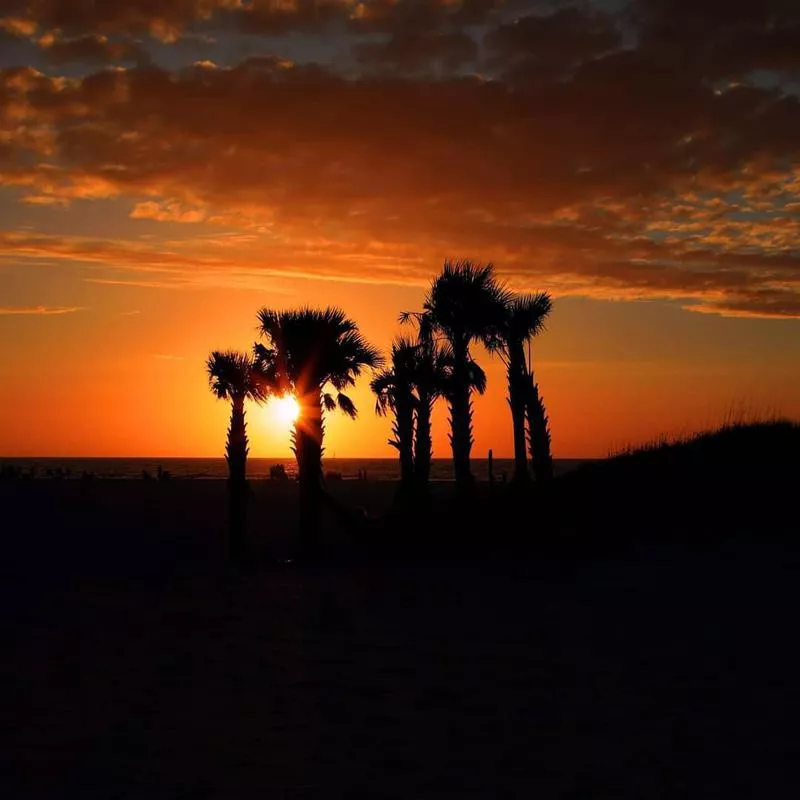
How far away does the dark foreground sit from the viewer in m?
7.27

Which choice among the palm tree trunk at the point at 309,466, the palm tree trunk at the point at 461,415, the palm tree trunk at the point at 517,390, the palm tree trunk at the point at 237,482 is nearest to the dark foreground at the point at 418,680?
the palm tree trunk at the point at 309,466

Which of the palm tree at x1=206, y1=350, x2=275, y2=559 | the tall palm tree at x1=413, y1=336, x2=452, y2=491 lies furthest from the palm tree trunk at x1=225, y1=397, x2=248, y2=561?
the tall palm tree at x1=413, y1=336, x2=452, y2=491

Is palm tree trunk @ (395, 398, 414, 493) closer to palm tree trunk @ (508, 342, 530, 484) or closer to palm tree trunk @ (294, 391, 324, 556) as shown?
palm tree trunk @ (508, 342, 530, 484)

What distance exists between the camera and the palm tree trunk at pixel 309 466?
75.4 feet

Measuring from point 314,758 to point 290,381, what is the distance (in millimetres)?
16516

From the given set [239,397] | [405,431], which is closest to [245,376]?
[239,397]

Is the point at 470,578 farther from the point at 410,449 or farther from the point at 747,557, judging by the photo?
the point at 410,449

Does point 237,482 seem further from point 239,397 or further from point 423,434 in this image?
point 423,434

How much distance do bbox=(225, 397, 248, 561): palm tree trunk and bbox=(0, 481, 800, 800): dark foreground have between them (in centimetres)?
419

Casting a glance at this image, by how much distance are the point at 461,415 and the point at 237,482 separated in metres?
9.02

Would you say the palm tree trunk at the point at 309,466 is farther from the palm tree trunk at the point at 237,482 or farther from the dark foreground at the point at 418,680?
the dark foreground at the point at 418,680

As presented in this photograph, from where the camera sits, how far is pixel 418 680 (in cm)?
1027

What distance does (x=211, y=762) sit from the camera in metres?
7.55

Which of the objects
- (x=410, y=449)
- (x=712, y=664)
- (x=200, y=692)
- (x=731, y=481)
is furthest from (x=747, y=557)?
(x=410, y=449)
